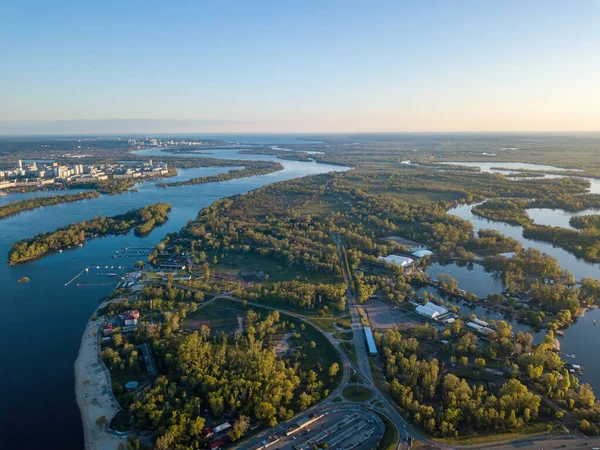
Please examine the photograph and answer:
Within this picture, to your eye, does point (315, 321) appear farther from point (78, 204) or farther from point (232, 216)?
point (78, 204)

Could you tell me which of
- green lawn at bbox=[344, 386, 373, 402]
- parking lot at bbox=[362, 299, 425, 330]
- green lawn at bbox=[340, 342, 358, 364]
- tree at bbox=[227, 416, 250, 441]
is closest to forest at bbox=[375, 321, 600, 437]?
green lawn at bbox=[344, 386, 373, 402]

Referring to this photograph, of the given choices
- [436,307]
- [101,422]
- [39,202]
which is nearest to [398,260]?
[436,307]

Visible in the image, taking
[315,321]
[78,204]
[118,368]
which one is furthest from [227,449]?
[78,204]

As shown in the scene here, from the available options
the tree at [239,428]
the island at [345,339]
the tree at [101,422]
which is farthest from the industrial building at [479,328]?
the tree at [101,422]

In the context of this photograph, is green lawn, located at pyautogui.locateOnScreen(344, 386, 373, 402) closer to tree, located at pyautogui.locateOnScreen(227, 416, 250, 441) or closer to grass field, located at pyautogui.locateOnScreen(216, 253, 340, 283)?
tree, located at pyautogui.locateOnScreen(227, 416, 250, 441)

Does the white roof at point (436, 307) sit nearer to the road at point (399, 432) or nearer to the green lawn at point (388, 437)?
the road at point (399, 432)

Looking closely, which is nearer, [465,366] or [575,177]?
[465,366]

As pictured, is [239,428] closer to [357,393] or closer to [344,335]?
[357,393]
